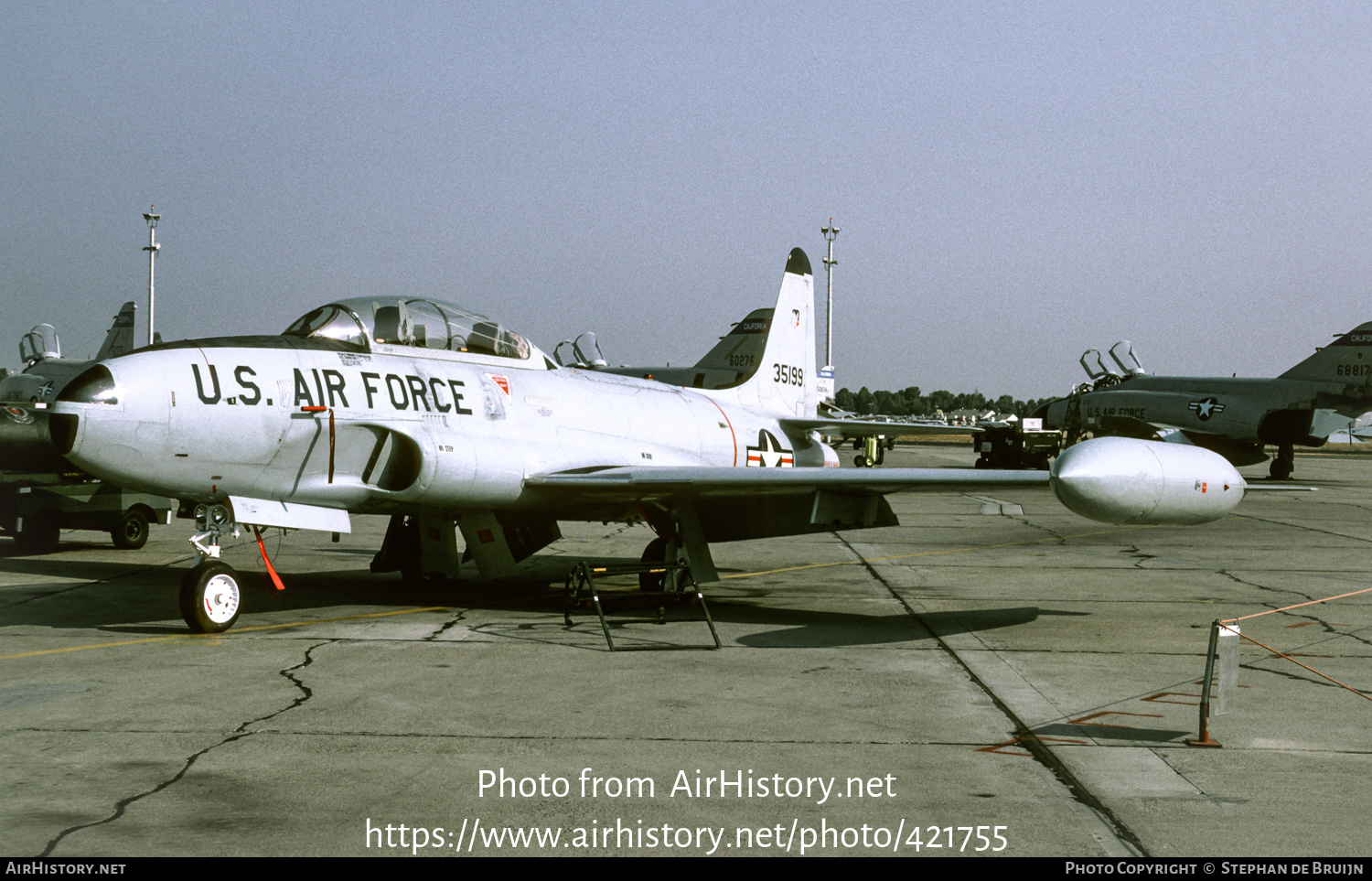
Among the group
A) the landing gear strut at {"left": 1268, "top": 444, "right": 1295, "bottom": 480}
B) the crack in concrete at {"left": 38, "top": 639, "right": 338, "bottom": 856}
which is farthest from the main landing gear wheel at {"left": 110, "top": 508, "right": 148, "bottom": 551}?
the landing gear strut at {"left": 1268, "top": 444, "right": 1295, "bottom": 480}

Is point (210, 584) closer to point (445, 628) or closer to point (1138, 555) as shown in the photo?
point (445, 628)

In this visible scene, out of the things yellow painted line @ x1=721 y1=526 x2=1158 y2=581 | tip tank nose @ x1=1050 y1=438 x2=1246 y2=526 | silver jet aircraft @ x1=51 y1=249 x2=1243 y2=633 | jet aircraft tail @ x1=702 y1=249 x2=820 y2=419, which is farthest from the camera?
jet aircraft tail @ x1=702 y1=249 x2=820 y2=419

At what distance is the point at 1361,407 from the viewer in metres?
39.8

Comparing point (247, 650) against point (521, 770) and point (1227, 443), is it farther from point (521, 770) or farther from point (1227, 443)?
point (1227, 443)

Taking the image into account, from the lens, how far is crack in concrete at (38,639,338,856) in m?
4.26

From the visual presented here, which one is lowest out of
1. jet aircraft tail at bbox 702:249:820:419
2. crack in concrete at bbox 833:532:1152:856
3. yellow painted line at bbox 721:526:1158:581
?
yellow painted line at bbox 721:526:1158:581

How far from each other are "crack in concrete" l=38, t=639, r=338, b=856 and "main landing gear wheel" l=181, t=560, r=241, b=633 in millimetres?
1221

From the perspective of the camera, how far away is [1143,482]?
8094mm

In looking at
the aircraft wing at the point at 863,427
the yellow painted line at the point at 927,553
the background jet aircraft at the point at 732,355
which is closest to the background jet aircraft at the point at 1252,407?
the background jet aircraft at the point at 732,355

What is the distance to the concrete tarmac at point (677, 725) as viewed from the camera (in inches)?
175

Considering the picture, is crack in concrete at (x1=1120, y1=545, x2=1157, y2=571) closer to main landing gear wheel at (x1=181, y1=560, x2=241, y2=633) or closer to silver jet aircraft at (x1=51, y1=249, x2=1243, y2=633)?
silver jet aircraft at (x1=51, y1=249, x2=1243, y2=633)

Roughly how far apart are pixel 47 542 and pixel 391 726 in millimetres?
11507

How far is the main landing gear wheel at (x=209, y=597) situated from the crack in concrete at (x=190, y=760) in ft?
4.01

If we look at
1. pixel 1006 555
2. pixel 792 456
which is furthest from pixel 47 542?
pixel 1006 555
